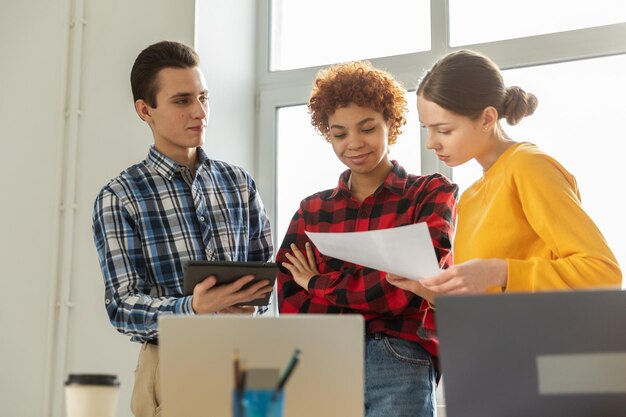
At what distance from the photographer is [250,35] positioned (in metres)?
3.63

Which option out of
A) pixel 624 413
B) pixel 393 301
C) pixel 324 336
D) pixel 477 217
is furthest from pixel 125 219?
pixel 624 413

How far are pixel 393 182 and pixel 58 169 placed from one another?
141cm

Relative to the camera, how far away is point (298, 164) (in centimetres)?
349

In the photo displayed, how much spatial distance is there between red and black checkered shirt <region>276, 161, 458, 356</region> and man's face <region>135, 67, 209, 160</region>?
15.9 inches

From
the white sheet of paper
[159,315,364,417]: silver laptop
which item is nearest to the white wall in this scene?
the white sheet of paper

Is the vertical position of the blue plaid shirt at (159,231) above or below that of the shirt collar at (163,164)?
below

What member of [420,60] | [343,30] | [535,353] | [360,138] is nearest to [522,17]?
[420,60]

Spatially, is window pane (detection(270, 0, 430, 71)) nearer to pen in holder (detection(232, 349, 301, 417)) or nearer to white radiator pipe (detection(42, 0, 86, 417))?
white radiator pipe (detection(42, 0, 86, 417))

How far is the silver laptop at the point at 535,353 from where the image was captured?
1223 mm

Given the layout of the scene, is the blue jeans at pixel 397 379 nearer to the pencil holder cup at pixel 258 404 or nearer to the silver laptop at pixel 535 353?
the silver laptop at pixel 535 353

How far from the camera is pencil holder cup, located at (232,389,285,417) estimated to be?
3.53 ft

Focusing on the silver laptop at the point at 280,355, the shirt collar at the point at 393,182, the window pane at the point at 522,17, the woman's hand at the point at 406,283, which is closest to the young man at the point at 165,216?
the shirt collar at the point at 393,182

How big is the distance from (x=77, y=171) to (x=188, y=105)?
823 millimetres

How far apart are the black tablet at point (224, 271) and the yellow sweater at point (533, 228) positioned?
46 cm
